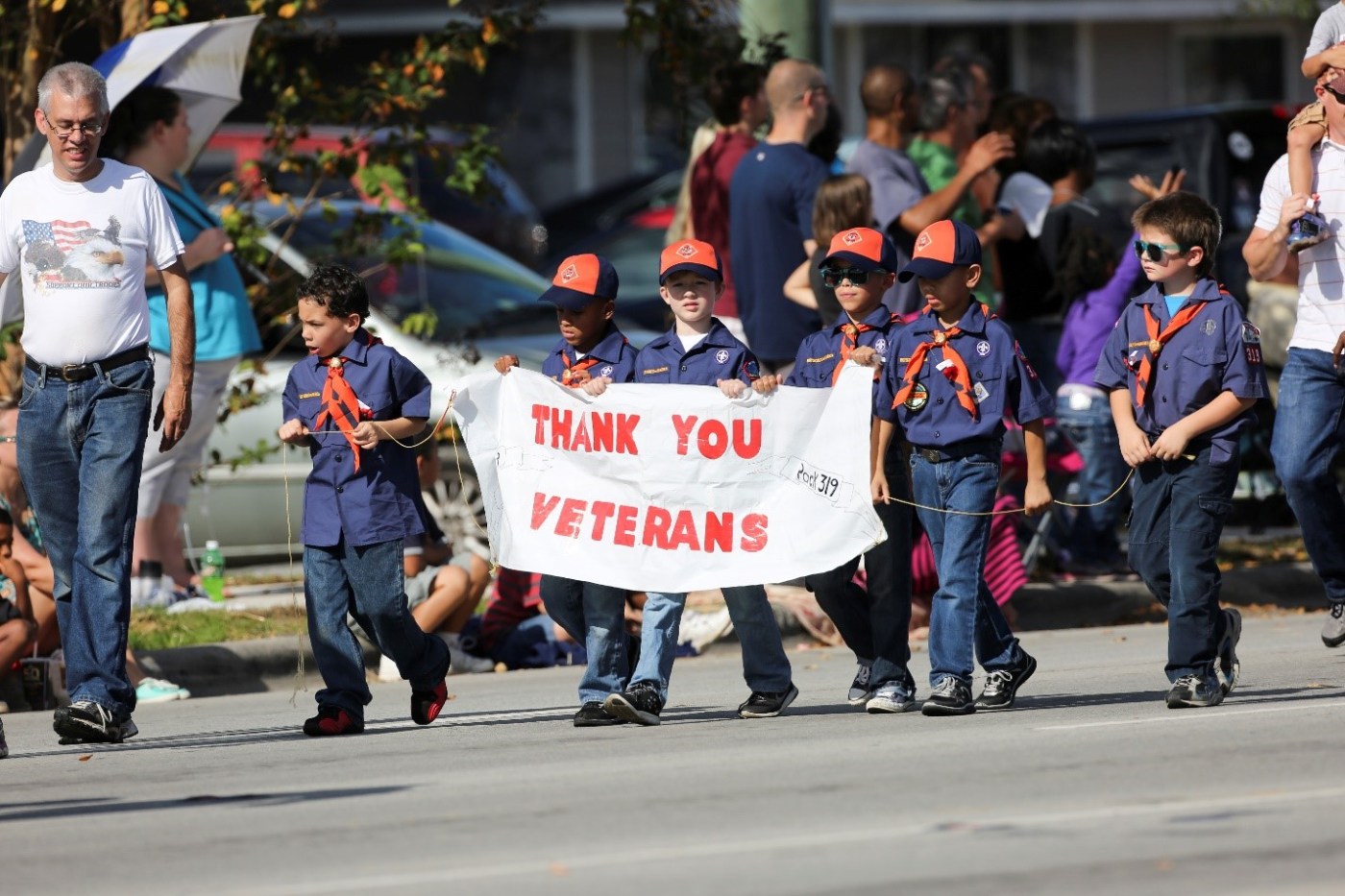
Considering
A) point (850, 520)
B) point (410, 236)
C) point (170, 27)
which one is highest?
point (170, 27)

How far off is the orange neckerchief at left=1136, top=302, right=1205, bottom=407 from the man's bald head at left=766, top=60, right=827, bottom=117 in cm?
386

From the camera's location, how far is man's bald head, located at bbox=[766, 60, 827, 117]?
1191 centimetres

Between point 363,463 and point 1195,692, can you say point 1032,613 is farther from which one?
point 363,463

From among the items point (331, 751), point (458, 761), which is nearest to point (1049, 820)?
point (458, 761)

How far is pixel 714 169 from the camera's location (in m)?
12.5

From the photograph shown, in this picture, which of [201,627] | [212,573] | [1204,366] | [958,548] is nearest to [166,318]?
[201,627]

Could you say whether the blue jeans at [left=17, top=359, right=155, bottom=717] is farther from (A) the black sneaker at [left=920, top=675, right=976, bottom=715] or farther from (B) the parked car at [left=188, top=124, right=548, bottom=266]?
(B) the parked car at [left=188, top=124, right=548, bottom=266]

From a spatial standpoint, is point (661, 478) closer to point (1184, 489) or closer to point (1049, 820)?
point (1184, 489)

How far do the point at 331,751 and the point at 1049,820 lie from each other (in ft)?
9.60

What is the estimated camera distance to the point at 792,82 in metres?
11.9

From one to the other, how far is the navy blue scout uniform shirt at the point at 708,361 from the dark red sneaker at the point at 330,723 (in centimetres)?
169

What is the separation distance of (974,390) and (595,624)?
5.29 ft

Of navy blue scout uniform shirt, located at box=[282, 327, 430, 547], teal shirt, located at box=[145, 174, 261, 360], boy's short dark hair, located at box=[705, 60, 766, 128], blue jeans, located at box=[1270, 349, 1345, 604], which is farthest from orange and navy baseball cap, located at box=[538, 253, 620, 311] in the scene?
boy's short dark hair, located at box=[705, 60, 766, 128]

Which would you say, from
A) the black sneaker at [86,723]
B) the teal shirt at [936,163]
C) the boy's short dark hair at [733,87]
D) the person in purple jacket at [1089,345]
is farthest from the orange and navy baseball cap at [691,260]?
the person in purple jacket at [1089,345]
